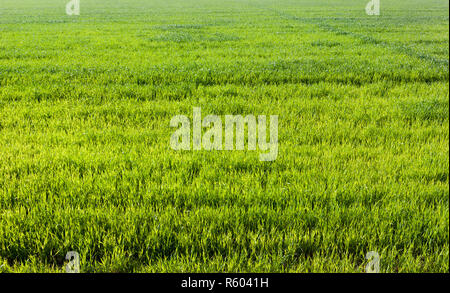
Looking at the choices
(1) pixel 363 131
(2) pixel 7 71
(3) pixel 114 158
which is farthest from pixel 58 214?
(2) pixel 7 71

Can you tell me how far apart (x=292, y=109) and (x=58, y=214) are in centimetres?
418

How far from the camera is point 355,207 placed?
11.2 ft

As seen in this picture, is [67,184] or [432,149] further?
[432,149]

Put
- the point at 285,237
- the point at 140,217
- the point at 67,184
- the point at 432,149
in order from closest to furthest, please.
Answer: the point at 285,237 → the point at 140,217 → the point at 67,184 → the point at 432,149

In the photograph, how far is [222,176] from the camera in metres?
4.07

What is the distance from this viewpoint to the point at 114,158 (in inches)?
173

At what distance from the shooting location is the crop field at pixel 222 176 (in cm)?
295

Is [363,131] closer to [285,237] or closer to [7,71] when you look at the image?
[285,237]

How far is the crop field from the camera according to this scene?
9.68 ft
